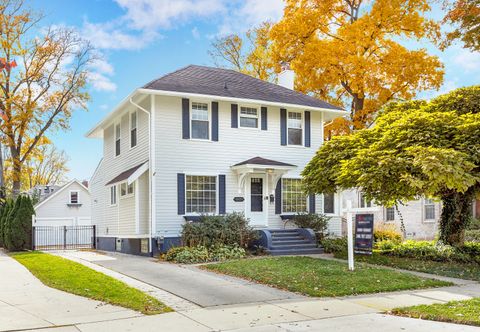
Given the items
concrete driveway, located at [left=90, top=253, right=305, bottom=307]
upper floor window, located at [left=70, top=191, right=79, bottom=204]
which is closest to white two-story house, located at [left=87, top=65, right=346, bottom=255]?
concrete driveway, located at [left=90, top=253, right=305, bottom=307]

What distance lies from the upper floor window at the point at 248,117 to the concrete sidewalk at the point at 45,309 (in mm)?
10031

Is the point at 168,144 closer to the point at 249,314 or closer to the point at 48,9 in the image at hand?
the point at 249,314

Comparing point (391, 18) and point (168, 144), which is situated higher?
point (391, 18)

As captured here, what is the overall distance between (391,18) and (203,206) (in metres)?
14.0

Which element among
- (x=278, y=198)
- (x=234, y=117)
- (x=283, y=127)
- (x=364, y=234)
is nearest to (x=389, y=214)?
(x=278, y=198)

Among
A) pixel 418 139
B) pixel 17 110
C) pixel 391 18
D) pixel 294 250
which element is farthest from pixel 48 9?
pixel 418 139

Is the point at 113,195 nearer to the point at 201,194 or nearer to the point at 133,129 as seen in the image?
the point at 133,129

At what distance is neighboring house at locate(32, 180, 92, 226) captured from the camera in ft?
124

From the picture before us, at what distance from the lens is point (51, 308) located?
27.1 ft

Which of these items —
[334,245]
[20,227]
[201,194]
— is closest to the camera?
[334,245]

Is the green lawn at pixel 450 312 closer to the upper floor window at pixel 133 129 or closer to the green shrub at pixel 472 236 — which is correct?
the upper floor window at pixel 133 129

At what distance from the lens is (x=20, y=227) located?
22.4m

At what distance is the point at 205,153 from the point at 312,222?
4716 mm

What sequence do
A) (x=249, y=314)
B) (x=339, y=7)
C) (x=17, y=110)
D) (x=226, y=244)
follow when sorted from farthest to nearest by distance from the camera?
(x=17, y=110)
(x=339, y=7)
(x=226, y=244)
(x=249, y=314)
